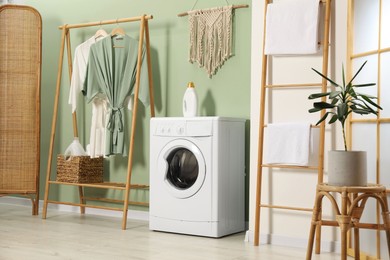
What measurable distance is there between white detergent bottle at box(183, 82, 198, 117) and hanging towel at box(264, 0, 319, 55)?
750 millimetres

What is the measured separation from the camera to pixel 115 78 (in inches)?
189

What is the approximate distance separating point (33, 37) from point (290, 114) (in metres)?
2.62

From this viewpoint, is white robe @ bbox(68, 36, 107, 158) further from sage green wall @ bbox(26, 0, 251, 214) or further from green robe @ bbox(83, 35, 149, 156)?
sage green wall @ bbox(26, 0, 251, 214)

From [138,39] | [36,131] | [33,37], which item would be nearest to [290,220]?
[138,39]

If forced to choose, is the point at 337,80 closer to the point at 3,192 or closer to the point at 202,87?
the point at 202,87

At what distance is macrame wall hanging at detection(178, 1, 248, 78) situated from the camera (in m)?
4.55

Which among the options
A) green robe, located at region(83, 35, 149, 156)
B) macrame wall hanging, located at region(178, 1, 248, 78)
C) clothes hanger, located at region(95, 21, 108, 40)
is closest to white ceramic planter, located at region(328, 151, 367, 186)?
macrame wall hanging, located at region(178, 1, 248, 78)

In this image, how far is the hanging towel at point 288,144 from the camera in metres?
3.68

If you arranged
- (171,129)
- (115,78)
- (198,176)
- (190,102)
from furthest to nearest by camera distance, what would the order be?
(115,78), (190,102), (171,129), (198,176)

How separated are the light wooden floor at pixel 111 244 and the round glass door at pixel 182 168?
0.39m

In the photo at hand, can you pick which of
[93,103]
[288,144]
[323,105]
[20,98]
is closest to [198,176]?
[288,144]

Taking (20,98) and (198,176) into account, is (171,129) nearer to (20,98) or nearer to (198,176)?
(198,176)

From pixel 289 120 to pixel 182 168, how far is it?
35.7 inches

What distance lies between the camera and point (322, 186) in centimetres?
312
